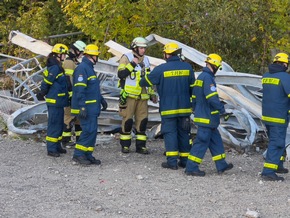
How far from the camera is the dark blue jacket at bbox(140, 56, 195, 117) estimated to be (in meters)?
9.43

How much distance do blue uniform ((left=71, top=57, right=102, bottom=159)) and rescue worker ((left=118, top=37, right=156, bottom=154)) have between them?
0.68 meters

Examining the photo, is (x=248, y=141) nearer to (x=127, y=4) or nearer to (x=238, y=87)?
(x=238, y=87)

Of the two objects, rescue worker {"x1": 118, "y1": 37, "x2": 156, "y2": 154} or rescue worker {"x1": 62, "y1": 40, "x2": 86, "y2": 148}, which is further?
rescue worker {"x1": 62, "y1": 40, "x2": 86, "y2": 148}

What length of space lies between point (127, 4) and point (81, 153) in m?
5.52

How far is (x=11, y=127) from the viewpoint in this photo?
11516 mm

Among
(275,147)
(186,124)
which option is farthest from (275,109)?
(186,124)

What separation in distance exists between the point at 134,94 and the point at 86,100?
40.2 inches

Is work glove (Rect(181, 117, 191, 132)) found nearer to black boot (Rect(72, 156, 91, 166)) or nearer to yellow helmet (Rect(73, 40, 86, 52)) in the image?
black boot (Rect(72, 156, 91, 166))

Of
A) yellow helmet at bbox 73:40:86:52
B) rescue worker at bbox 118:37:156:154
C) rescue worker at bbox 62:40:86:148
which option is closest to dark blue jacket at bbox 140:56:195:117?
rescue worker at bbox 118:37:156:154

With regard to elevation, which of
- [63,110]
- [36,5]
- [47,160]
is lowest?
[47,160]

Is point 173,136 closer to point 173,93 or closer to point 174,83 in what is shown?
point 173,93

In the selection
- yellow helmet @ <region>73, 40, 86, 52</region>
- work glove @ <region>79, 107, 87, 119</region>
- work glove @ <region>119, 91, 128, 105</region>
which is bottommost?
work glove @ <region>79, 107, 87, 119</region>

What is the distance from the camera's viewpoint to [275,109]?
8.90 meters

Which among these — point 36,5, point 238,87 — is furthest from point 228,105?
point 36,5
